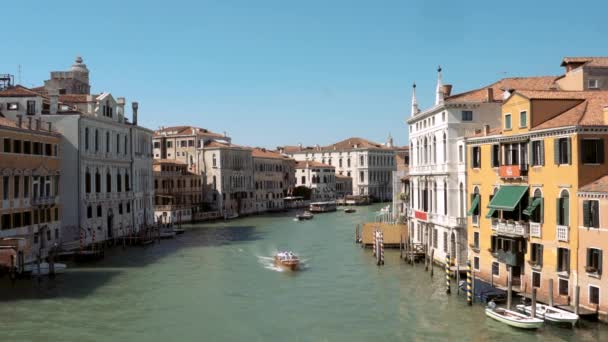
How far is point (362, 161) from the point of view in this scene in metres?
82.3

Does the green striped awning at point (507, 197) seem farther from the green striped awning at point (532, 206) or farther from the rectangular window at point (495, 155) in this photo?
the rectangular window at point (495, 155)

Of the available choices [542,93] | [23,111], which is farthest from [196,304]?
[23,111]

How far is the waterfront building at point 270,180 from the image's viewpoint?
62.5 metres

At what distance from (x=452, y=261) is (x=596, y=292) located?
782 centimetres

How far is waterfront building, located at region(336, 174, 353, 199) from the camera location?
79812 mm

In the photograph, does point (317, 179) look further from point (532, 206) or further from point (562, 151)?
point (562, 151)

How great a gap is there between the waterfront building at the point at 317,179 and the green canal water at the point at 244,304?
160 feet

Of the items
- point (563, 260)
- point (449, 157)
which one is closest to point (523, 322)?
point (563, 260)

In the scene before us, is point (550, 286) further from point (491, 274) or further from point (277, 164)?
point (277, 164)

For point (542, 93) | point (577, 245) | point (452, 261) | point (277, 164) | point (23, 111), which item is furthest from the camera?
point (277, 164)

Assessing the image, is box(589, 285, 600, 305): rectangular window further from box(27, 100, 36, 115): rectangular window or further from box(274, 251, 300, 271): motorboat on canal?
box(27, 100, 36, 115): rectangular window

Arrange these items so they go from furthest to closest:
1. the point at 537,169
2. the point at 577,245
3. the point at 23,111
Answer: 1. the point at 23,111
2. the point at 537,169
3. the point at 577,245

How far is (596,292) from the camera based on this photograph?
13336 millimetres

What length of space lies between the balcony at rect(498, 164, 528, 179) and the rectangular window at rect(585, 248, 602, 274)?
3.02 metres
